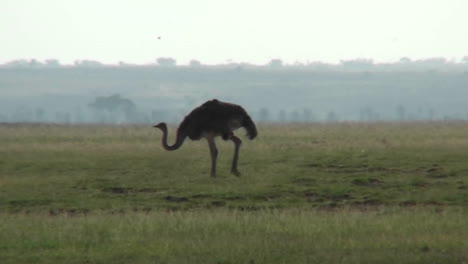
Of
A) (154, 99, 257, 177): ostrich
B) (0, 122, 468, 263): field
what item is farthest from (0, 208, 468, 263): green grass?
(154, 99, 257, 177): ostrich

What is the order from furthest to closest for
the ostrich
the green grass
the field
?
the ostrich
the field
the green grass

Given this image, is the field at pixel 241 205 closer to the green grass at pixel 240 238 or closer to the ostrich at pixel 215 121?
the green grass at pixel 240 238

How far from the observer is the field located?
1360 centimetres

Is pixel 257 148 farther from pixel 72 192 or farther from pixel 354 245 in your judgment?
pixel 354 245

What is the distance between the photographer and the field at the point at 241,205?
13.6 metres

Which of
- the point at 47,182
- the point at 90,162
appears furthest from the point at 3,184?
the point at 90,162

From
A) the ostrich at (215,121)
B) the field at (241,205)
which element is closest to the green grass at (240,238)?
the field at (241,205)

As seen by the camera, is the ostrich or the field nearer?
the field

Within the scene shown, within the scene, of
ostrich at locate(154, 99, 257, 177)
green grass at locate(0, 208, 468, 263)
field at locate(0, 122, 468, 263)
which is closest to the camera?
green grass at locate(0, 208, 468, 263)

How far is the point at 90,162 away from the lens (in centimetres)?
2956

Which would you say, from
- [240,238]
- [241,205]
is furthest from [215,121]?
[240,238]

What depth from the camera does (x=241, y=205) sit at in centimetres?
1989

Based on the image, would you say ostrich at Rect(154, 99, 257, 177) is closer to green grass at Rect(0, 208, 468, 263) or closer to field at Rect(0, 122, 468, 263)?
field at Rect(0, 122, 468, 263)

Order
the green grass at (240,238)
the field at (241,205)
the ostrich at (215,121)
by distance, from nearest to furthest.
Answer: the green grass at (240,238) → the field at (241,205) → the ostrich at (215,121)
